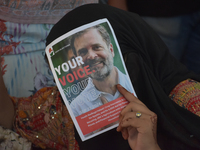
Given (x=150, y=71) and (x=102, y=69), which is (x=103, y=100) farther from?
(x=150, y=71)

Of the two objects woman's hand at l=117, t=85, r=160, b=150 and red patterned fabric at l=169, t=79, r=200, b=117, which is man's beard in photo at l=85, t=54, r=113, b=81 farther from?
red patterned fabric at l=169, t=79, r=200, b=117

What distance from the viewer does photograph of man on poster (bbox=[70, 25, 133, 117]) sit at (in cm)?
64

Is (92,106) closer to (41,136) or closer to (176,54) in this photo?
(41,136)

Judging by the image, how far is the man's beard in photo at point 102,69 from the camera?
639mm

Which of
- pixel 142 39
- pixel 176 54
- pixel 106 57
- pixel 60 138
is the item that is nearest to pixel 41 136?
pixel 60 138

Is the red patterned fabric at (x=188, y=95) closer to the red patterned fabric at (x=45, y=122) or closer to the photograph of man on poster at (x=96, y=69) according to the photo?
the photograph of man on poster at (x=96, y=69)

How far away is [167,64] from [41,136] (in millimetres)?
634

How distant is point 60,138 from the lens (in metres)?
0.89

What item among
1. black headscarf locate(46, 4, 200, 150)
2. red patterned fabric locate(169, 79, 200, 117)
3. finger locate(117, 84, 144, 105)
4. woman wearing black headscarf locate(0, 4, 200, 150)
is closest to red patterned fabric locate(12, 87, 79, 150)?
woman wearing black headscarf locate(0, 4, 200, 150)

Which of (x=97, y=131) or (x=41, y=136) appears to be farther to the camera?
(x=41, y=136)

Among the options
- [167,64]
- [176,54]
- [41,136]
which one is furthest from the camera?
[176,54]

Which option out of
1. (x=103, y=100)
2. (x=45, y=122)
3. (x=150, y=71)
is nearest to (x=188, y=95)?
(x=150, y=71)

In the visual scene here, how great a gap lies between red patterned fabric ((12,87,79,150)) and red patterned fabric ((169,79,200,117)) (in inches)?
17.9

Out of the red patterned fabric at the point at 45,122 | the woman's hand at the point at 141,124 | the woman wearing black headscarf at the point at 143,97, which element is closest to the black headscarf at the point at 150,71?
the woman wearing black headscarf at the point at 143,97
